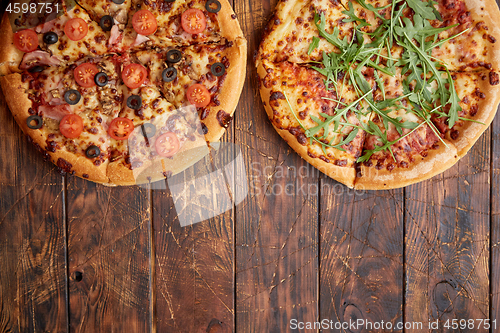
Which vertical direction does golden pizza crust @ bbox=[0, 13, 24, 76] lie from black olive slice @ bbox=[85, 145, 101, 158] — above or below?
above

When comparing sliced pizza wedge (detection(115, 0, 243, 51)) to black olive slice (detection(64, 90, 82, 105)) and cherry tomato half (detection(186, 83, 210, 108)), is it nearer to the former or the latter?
cherry tomato half (detection(186, 83, 210, 108))

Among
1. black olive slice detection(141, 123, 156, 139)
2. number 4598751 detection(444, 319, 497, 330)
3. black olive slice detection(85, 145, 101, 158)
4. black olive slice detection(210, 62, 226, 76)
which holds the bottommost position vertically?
number 4598751 detection(444, 319, 497, 330)

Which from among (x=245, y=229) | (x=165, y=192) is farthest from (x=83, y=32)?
(x=245, y=229)

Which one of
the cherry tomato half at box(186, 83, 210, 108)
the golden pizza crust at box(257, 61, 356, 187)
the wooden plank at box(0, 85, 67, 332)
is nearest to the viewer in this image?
the cherry tomato half at box(186, 83, 210, 108)

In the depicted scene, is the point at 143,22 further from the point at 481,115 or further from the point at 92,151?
the point at 481,115

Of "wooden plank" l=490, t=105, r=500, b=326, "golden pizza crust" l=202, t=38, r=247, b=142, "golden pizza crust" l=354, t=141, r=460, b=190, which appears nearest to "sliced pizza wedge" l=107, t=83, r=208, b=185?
"golden pizza crust" l=202, t=38, r=247, b=142

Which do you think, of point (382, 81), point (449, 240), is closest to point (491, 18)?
point (382, 81)
